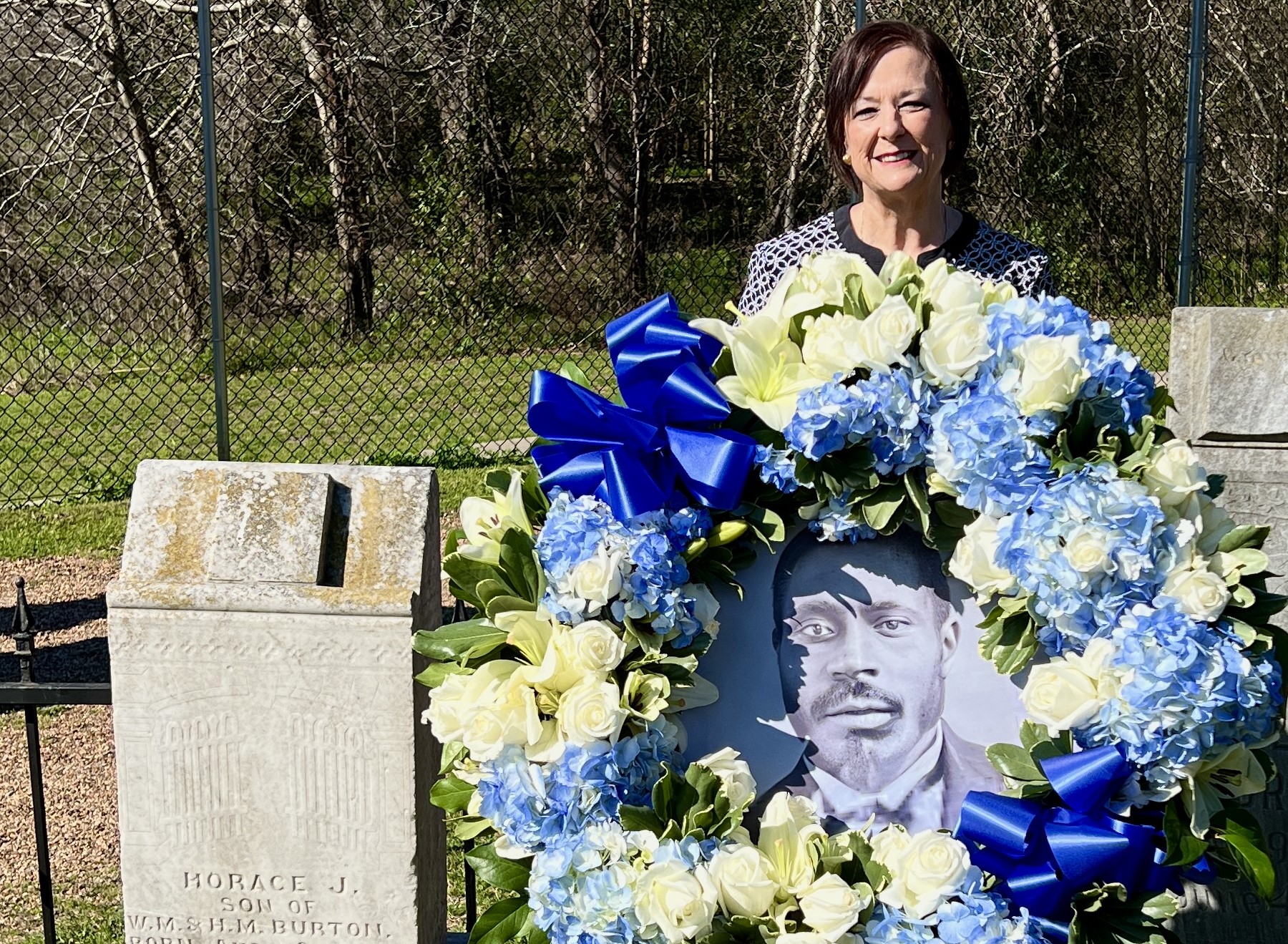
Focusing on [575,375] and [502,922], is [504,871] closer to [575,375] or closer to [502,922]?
[502,922]

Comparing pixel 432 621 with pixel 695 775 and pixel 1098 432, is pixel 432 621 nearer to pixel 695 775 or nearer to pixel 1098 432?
pixel 695 775

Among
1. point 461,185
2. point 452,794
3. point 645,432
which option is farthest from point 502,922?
point 461,185

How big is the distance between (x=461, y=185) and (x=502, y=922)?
533 cm

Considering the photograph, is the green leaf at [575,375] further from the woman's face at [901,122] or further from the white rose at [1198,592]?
the white rose at [1198,592]

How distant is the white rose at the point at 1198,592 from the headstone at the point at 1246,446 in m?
1.06

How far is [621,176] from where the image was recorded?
725 centimetres

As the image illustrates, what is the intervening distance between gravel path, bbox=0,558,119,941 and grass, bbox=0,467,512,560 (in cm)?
34

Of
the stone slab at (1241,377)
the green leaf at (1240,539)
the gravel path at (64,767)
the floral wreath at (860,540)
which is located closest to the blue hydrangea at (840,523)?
the floral wreath at (860,540)

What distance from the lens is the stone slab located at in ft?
9.74

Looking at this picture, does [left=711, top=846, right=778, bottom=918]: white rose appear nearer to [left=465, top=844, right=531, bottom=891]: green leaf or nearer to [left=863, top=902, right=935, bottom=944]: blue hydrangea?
[left=863, top=902, right=935, bottom=944]: blue hydrangea

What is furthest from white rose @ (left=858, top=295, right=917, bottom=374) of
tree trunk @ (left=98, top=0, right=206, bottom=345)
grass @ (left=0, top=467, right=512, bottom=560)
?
tree trunk @ (left=98, top=0, right=206, bottom=345)

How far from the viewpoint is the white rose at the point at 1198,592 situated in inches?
78.9

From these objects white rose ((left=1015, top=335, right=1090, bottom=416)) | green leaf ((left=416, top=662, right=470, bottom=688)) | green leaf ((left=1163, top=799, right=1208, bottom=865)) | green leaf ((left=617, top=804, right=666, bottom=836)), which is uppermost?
white rose ((left=1015, top=335, right=1090, bottom=416))

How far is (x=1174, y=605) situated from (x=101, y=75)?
5.70m
